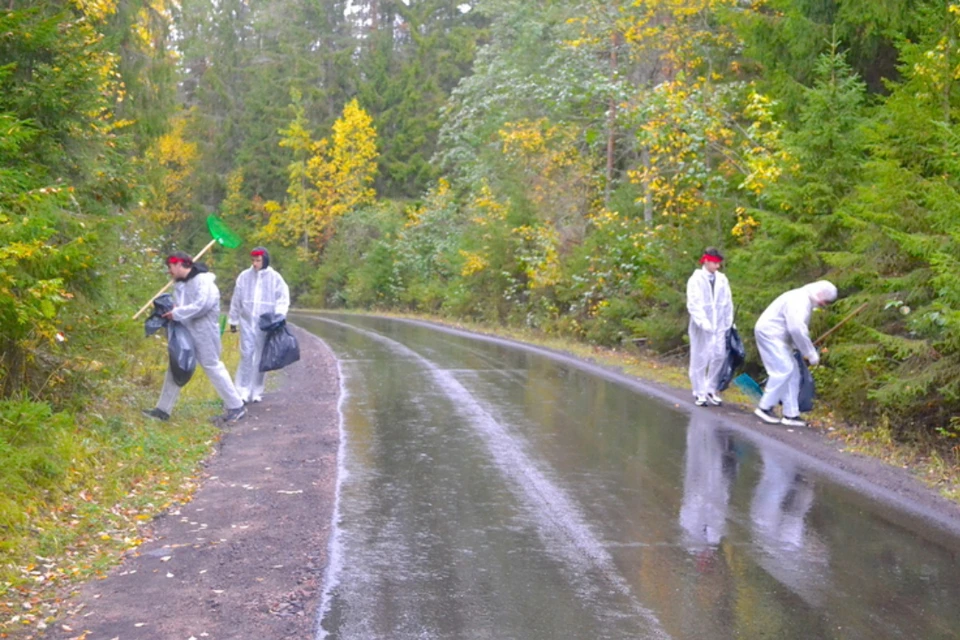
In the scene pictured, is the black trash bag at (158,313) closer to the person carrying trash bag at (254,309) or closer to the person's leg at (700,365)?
the person carrying trash bag at (254,309)

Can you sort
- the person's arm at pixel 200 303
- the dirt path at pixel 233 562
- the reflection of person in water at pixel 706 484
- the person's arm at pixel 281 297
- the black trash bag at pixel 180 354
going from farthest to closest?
1. the person's arm at pixel 281 297
2. the person's arm at pixel 200 303
3. the black trash bag at pixel 180 354
4. the reflection of person in water at pixel 706 484
5. the dirt path at pixel 233 562

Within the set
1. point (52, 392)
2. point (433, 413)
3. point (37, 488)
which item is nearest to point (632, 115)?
point (433, 413)

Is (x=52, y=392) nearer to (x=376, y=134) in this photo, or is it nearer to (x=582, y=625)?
(x=582, y=625)

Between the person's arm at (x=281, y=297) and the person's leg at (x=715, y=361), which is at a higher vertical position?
the person's arm at (x=281, y=297)

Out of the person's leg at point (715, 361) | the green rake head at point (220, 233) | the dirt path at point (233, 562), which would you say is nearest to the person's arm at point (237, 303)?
the green rake head at point (220, 233)

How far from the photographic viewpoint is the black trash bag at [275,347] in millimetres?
12320

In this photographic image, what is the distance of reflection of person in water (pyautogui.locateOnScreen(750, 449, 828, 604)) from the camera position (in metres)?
5.69

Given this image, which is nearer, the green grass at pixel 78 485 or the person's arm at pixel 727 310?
the green grass at pixel 78 485

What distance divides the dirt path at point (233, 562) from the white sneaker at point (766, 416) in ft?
16.4

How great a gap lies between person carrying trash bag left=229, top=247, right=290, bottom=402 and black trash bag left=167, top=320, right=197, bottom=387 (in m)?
1.72

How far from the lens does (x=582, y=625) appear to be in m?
4.94

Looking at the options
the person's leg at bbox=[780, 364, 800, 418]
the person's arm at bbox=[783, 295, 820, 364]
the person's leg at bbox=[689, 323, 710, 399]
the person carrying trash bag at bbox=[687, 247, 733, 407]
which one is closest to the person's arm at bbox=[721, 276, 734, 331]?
the person carrying trash bag at bbox=[687, 247, 733, 407]

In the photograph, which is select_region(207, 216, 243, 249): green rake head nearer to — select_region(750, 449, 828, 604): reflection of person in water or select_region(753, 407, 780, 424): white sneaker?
select_region(753, 407, 780, 424): white sneaker

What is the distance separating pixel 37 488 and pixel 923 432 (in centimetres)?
830
